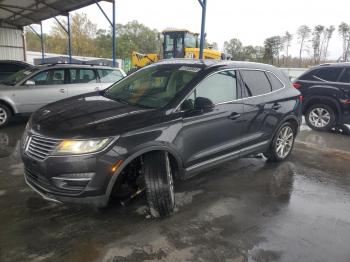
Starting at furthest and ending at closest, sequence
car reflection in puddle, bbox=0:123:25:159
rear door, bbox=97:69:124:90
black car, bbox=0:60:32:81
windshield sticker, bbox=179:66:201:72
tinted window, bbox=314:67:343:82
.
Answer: black car, bbox=0:60:32:81
rear door, bbox=97:69:124:90
tinted window, bbox=314:67:343:82
car reflection in puddle, bbox=0:123:25:159
windshield sticker, bbox=179:66:201:72

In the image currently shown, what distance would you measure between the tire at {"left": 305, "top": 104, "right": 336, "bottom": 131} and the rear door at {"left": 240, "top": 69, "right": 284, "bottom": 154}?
3.70 meters

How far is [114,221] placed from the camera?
3.42 m

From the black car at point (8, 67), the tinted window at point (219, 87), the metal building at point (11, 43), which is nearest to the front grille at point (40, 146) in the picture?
the tinted window at point (219, 87)

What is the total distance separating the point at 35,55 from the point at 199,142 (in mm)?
30405

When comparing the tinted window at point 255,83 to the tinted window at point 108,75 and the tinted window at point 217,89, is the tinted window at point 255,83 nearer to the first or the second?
the tinted window at point 217,89

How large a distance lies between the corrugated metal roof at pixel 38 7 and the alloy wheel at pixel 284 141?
1060 centimetres

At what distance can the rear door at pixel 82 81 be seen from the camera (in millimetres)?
8148

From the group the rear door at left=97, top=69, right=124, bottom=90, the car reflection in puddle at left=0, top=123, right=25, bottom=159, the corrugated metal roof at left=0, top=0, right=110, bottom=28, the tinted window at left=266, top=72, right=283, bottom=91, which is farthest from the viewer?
the corrugated metal roof at left=0, top=0, right=110, bottom=28

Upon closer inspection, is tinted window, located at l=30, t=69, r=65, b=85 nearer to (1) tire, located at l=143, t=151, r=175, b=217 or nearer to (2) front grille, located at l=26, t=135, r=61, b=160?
(2) front grille, located at l=26, t=135, r=61, b=160

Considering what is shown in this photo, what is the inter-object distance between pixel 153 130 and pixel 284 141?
3.12 metres

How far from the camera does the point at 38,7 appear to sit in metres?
15.0

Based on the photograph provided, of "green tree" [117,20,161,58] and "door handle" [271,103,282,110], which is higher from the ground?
"green tree" [117,20,161,58]

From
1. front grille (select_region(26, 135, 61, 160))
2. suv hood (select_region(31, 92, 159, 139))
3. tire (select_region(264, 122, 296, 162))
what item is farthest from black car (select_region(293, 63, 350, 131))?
front grille (select_region(26, 135, 61, 160))

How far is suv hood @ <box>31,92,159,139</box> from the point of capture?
10.2 feet
